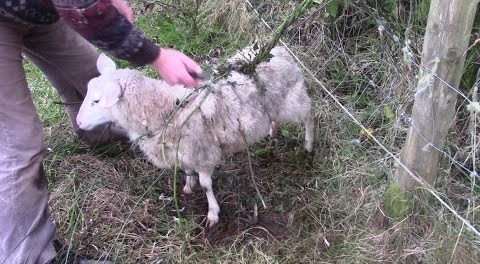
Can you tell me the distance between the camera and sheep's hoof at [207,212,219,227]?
3148 millimetres

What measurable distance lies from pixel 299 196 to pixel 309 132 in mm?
484

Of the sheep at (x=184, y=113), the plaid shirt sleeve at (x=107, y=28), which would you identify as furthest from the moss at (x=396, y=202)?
the plaid shirt sleeve at (x=107, y=28)

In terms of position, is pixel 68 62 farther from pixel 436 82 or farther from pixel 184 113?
pixel 436 82

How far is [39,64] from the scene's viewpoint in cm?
318

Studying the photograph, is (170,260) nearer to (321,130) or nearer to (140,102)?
(140,102)

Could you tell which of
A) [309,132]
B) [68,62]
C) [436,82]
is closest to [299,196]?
[309,132]

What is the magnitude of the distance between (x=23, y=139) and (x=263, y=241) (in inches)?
51.9

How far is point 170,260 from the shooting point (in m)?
2.94

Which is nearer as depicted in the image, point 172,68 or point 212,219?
point 172,68

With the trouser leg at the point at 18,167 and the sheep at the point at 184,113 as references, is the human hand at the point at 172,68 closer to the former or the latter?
the sheep at the point at 184,113

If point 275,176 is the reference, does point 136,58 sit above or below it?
above

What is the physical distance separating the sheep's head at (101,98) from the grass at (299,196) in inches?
18.7

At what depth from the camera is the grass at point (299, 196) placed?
2.76m

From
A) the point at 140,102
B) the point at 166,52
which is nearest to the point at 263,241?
the point at 140,102
